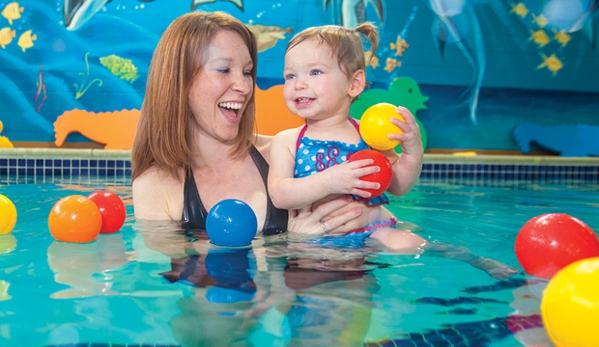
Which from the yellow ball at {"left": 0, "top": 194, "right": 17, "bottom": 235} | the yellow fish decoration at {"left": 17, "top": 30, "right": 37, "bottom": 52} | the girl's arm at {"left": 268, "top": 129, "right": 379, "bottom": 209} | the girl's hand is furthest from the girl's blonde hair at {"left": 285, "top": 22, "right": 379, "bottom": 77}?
the yellow fish decoration at {"left": 17, "top": 30, "right": 37, "bottom": 52}

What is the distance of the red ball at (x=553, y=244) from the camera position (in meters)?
1.60

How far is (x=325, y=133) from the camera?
8.23 ft

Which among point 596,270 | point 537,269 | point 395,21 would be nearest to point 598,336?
point 596,270

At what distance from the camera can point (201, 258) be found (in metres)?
1.99

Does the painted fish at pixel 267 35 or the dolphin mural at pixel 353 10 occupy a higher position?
the dolphin mural at pixel 353 10

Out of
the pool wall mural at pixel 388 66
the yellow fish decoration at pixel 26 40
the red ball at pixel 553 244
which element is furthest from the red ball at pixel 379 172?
the yellow fish decoration at pixel 26 40

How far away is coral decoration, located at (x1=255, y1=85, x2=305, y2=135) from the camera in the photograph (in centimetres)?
→ 811

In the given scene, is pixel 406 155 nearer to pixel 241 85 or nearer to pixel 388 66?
pixel 241 85

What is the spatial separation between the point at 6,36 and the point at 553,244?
8109 millimetres

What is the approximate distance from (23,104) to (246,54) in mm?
6409

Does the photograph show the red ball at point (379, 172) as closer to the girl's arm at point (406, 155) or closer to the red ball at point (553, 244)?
the girl's arm at point (406, 155)

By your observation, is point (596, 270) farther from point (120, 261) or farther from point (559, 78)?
point (559, 78)

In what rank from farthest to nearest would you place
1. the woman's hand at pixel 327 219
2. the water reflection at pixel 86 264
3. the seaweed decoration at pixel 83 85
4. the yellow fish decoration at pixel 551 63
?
1. the yellow fish decoration at pixel 551 63
2. the seaweed decoration at pixel 83 85
3. the woman's hand at pixel 327 219
4. the water reflection at pixel 86 264

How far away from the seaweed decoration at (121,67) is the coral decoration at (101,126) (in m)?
0.50
